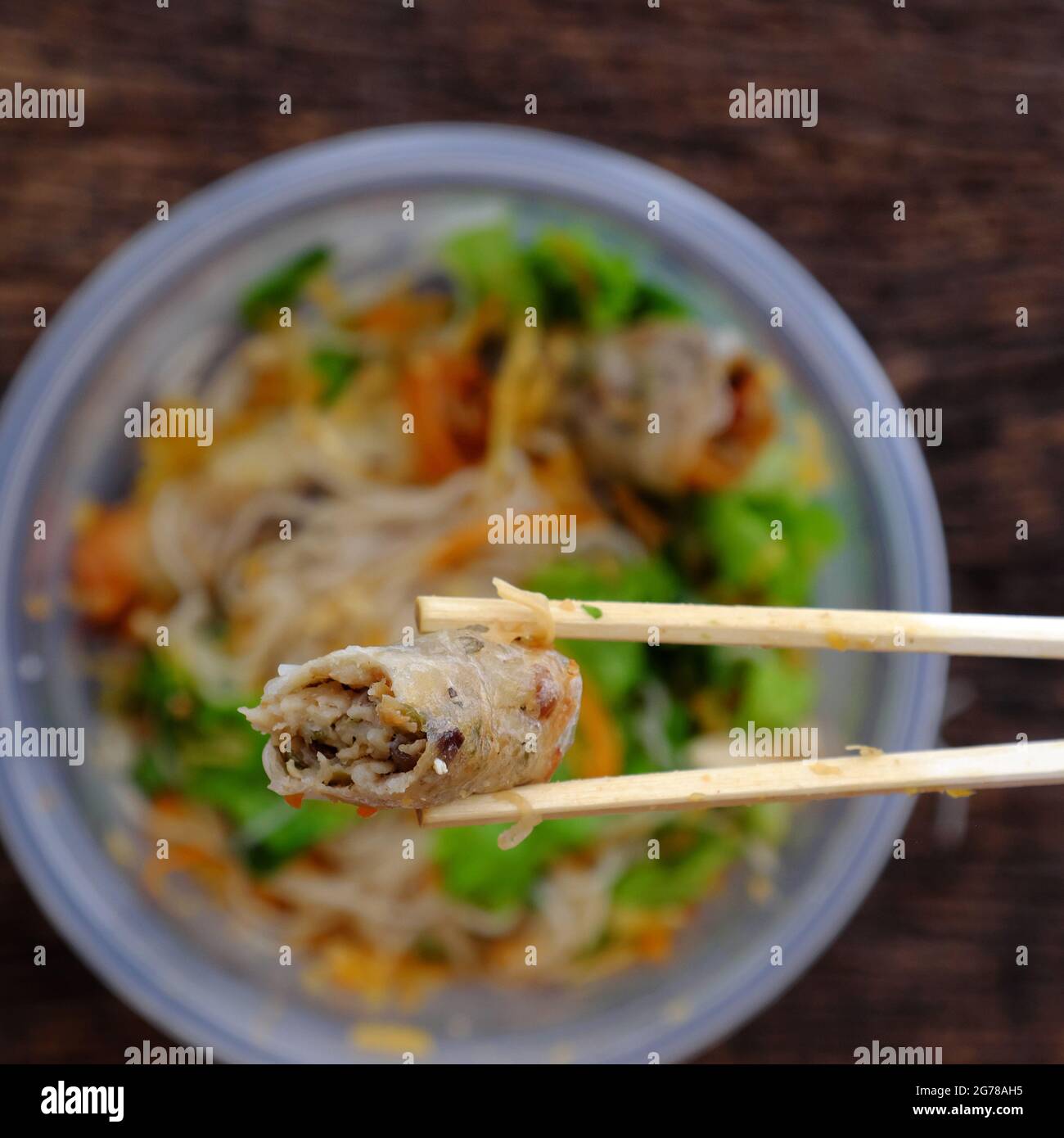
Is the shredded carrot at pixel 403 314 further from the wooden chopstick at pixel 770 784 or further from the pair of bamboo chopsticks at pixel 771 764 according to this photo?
the wooden chopstick at pixel 770 784

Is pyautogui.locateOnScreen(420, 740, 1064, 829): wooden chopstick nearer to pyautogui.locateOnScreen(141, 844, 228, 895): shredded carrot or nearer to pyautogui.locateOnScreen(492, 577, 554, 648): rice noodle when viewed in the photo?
pyautogui.locateOnScreen(492, 577, 554, 648): rice noodle

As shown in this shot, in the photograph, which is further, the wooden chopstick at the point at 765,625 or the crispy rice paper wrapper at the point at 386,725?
the wooden chopstick at the point at 765,625

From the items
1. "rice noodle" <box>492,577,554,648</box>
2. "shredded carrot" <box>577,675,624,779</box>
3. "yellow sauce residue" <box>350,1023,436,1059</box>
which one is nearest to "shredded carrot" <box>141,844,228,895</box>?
"yellow sauce residue" <box>350,1023,436,1059</box>

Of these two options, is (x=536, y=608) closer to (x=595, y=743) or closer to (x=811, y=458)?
(x=595, y=743)

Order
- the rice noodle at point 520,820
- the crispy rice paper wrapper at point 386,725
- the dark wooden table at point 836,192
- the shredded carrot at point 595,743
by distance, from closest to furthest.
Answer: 1. the crispy rice paper wrapper at point 386,725
2. the rice noodle at point 520,820
3. the shredded carrot at point 595,743
4. the dark wooden table at point 836,192

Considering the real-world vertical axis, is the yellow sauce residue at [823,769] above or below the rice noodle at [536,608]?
below

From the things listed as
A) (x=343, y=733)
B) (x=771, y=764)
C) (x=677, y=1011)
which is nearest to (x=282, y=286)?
(x=343, y=733)

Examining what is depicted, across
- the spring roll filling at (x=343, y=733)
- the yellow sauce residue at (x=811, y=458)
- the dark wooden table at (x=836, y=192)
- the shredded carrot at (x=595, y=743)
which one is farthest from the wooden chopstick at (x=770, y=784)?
the dark wooden table at (x=836, y=192)
